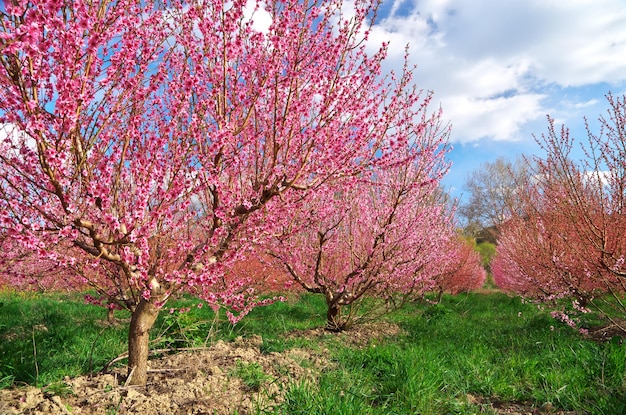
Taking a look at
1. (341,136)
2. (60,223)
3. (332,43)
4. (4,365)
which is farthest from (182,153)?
(4,365)

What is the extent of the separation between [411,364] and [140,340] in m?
2.78

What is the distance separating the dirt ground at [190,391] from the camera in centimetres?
308

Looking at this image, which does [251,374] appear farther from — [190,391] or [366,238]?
[366,238]

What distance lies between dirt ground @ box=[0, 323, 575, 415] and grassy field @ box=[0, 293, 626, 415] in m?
0.19

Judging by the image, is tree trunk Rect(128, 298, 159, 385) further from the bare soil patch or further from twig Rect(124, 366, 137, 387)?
the bare soil patch

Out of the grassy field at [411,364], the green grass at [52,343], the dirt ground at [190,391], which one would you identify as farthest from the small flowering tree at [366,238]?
the green grass at [52,343]

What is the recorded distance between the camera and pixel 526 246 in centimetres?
782

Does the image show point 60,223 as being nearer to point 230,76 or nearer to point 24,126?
point 24,126

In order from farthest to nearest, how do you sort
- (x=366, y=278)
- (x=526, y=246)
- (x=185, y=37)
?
(x=526, y=246), (x=366, y=278), (x=185, y=37)

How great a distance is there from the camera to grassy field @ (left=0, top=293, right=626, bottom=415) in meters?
3.55

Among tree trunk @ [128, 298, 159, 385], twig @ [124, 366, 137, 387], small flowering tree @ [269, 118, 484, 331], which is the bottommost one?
twig @ [124, 366, 137, 387]

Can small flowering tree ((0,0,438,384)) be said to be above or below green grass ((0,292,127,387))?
above

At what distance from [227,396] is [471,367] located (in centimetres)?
301

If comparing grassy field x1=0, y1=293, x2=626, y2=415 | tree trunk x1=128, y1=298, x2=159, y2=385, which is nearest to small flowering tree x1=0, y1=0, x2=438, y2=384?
tree trunk x1=128, y1=298, x2=159, y2=385
